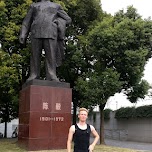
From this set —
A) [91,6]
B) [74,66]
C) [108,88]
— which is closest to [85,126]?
[108,88]

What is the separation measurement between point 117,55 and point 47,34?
439cm

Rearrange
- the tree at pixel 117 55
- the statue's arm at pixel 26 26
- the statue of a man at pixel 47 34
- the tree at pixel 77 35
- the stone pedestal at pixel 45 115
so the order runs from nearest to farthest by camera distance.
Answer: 1. the stone pedestal at pixel 45 115
2. the statue of a man at pixel 47 34
3. the statue's arm at pixel 26 26
4. the tree at pixel 117 55
5. the tree at pixel 77 35

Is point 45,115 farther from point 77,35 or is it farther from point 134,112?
point 134,112

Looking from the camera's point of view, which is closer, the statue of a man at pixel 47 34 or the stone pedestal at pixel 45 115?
the stone pedestal at pixel 45 115

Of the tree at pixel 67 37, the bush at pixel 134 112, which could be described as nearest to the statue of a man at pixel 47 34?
the tree at pixel 67 37

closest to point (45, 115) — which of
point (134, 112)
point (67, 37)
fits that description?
point (67, 37)

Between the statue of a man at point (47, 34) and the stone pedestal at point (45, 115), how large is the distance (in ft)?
1.97

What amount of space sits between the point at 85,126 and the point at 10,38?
10.4m

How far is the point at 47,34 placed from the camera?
32.2 ft

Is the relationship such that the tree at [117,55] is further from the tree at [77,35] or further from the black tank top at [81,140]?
the black tank top at [81,140]

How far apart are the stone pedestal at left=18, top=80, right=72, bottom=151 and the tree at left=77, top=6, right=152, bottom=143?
3.97m

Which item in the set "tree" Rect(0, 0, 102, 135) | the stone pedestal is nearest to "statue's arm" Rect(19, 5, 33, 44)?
the stone pedestal

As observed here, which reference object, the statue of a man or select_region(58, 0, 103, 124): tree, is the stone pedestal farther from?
select_region(58, 0, 103, 124): tree

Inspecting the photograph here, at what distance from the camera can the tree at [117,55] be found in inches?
516
